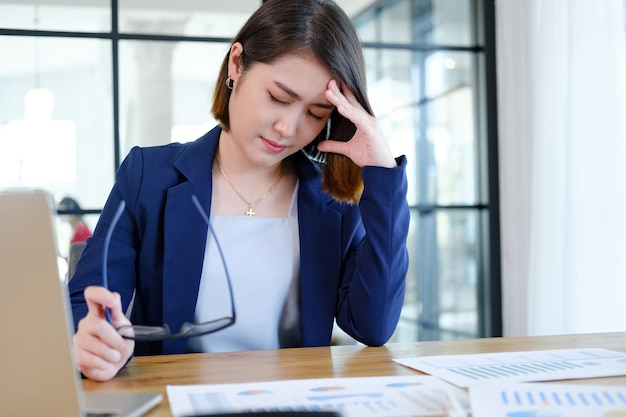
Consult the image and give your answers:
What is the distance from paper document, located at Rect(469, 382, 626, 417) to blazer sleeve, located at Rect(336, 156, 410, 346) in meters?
0.48

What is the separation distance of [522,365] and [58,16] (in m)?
2.93

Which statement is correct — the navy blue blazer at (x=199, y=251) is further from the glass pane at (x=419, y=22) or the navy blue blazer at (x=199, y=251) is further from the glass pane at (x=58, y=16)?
the glass pane at (x=419, y=22)

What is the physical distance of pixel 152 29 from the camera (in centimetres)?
361

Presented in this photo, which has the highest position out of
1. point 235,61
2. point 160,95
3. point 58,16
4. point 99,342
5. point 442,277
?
point 58,16

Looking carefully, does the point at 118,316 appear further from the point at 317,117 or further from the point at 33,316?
the point at 317,117

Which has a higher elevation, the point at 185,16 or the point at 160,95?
the point at 185,16

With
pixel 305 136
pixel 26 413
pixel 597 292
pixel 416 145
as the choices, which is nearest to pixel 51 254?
pixel 26 413

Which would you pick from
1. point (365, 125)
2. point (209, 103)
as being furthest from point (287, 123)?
point (209, 103)

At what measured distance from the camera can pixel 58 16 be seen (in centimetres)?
349

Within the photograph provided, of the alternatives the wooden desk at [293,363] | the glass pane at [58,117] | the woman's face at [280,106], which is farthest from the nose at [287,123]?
the glass pane at [58,117]

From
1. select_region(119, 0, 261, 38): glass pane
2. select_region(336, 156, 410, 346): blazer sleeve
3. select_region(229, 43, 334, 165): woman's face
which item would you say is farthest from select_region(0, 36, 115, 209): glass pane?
select_region(336, 156, 410, 346): blazer sleeve

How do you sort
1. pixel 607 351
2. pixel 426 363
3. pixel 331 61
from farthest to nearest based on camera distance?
pixel 331 61, pixel 607 351, pixel 426 363

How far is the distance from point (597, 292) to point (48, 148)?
2423mm

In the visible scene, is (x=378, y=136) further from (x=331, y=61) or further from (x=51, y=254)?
(x=51, y=254)
